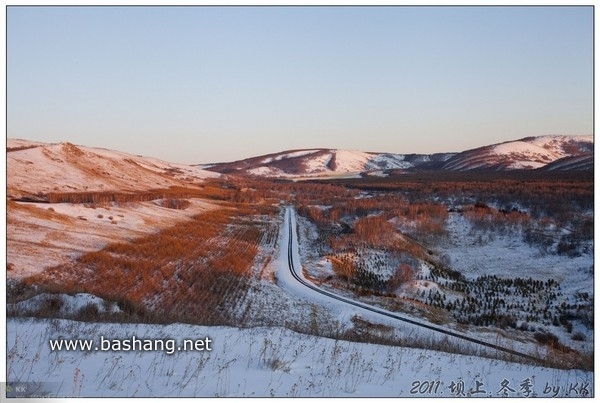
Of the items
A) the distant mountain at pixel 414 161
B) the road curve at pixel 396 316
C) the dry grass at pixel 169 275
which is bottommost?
the road curve at pixel 396 316

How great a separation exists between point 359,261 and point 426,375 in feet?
49.8

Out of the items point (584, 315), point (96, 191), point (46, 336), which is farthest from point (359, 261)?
point (46, 336)

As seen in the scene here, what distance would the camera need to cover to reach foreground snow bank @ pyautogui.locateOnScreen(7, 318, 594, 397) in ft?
20.2

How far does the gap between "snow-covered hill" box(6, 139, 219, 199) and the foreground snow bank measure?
5.57m

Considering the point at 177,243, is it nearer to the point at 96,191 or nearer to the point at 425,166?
the point at 96,191

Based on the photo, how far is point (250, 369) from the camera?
22.0 ft

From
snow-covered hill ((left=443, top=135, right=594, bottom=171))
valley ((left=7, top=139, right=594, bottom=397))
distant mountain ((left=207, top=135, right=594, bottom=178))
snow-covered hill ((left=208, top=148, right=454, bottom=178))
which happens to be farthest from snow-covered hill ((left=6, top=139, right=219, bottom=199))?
snow-covered hill ((left=443, top=135, right=594, bottom=171))

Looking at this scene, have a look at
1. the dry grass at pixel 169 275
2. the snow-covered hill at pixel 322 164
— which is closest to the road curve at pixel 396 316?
the dry grass at pixel 169 275

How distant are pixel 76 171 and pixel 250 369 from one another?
20.5m

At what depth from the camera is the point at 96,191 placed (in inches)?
994

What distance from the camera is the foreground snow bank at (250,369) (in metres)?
6.15

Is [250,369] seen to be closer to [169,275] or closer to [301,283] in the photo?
[169,275]

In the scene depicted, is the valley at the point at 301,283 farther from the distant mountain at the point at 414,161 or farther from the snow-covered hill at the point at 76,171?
the distant mountain at the point at 414,161

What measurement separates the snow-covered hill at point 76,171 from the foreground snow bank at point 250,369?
18.3 ft
